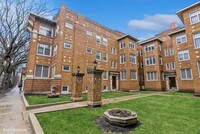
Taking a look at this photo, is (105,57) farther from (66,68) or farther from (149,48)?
(149,48)

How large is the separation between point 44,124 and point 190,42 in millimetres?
16379

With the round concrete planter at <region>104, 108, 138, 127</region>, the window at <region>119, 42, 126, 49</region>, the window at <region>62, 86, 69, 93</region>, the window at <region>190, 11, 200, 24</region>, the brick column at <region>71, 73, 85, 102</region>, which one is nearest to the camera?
the round concrete planter at <region>104, 108, 138, 127</region>

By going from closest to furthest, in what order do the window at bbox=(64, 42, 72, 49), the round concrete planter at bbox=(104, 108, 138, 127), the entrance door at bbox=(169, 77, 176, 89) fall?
the round concrete planter at bbox=(104, 108, 138, 127), the window at bbox=(64, 42, 72, 49), the entrance door at bbox=(169, 77, 176, 89)

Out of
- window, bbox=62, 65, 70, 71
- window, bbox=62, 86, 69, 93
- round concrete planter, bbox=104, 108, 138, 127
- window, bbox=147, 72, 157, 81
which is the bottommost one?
round concrete planter, bbox=104, 108, 138, 127

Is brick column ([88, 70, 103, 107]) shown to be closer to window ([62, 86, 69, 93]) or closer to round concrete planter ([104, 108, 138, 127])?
round concrete planter ([104, 108, 138, 127])

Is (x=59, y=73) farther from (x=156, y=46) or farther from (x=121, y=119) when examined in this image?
(x=156, y=46)

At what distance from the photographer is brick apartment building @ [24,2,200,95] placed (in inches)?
576

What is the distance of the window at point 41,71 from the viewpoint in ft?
50.8

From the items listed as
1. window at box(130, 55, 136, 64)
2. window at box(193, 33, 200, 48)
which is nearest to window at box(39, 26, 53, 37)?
window at box(130, 55, 136, 64)

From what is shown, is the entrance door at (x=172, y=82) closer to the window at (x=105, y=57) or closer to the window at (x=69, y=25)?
the window at (x=105, y=57)

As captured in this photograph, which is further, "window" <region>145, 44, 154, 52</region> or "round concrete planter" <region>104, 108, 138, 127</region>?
"window" <region>145, 44, 154, 52</region>

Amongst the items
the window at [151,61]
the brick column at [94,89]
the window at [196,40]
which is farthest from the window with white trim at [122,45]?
the brick column at [94,89]

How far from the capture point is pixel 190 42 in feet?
44.0

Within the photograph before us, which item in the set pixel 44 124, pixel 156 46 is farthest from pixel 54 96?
pixel 156 46
